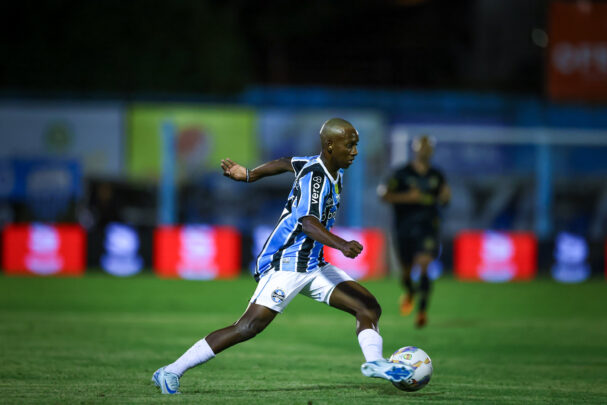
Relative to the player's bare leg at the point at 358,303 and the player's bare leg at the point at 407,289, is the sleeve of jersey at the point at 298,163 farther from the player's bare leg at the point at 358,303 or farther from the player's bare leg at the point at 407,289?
the player's bare leg at the point at 407,289

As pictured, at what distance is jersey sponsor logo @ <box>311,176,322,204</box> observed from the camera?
6.84m

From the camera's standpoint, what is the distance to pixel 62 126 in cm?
2700

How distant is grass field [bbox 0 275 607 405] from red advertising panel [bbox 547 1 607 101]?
6.93 meters

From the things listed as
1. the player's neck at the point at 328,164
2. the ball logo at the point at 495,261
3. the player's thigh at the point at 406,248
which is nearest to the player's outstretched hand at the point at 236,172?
the player's neck at the point at 328,164

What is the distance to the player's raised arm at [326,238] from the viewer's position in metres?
6.41

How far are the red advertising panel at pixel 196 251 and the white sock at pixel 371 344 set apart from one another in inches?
499

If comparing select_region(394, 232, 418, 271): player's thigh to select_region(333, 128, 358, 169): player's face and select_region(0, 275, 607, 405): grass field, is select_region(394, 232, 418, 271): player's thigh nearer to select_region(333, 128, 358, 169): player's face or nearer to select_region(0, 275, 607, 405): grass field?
select_region(0, 275, 607, 405): grass field

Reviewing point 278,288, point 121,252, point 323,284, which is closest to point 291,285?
point 278,288

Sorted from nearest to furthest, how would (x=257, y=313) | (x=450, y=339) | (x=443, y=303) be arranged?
(x=257, y=313) → (x=450, y=339) → (x=443, y=303)

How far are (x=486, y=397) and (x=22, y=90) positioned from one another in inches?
932

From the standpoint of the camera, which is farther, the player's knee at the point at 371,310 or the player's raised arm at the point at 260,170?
the player's raised arm at the point at 260,170

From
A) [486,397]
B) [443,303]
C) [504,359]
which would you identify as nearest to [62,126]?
[443,303]

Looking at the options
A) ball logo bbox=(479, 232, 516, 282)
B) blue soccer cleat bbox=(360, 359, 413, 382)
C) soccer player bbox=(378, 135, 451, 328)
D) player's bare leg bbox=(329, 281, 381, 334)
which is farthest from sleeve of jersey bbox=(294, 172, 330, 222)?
ball logo bbox=(479, 232, 516, 282)

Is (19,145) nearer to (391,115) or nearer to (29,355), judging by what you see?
(391,115)
